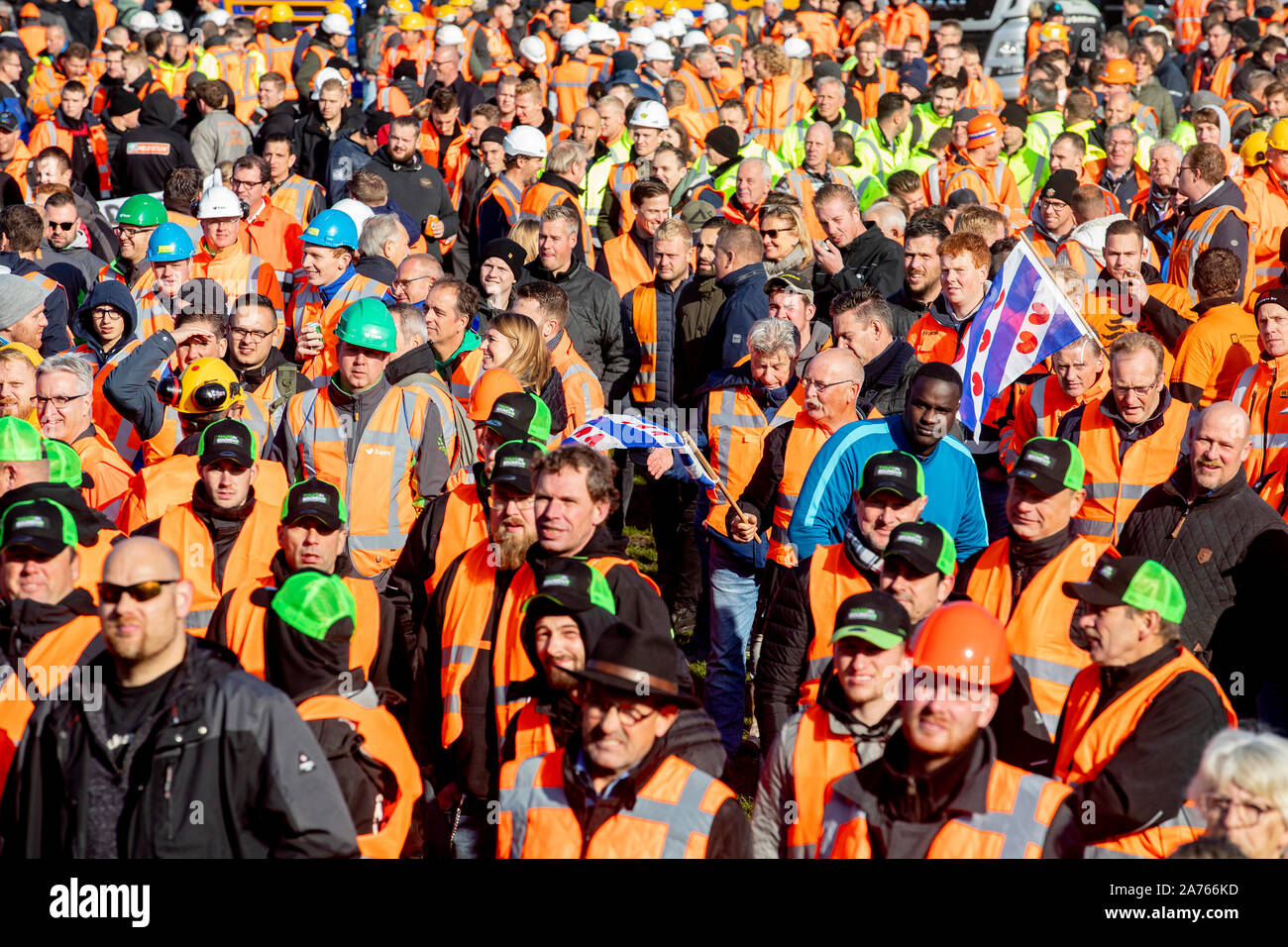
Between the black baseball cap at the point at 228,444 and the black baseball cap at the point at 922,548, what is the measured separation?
2592 millimetres

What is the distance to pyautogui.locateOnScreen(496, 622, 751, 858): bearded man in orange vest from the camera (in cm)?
394

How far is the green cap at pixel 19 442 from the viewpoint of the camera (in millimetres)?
6012

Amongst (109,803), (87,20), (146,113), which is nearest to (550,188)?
(146,113)

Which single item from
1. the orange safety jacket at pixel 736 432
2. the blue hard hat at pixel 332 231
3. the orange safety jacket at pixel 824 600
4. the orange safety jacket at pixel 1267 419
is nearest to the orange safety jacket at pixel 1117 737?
the orange safety jacket at pixel 824 600

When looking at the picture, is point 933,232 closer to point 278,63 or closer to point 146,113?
point 146,113

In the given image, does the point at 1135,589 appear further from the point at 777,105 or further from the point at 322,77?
the point at 777,105

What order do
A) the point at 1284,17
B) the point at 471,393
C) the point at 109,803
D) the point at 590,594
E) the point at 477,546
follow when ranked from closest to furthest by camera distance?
the point at 109,803 → the point at 590,594 → the point at 477,546 → the point at 471,393 → the point at 1284,17

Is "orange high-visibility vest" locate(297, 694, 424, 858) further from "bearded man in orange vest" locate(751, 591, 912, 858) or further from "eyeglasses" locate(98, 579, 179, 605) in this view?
"bearded man in orange vest" locate(751, 591, 912, 858)

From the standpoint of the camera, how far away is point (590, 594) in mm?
4613

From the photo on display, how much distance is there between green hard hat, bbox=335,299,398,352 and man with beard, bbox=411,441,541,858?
145cm

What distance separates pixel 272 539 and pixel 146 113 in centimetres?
1005

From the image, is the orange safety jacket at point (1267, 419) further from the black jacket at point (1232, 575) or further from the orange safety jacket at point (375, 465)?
the orange safety jacket at point (375, 465)

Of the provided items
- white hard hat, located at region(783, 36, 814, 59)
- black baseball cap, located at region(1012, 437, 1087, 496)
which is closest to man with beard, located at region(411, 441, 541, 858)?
black baseball cap, located at region(1012, 437, 1087, 496)

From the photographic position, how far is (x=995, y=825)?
389cm
